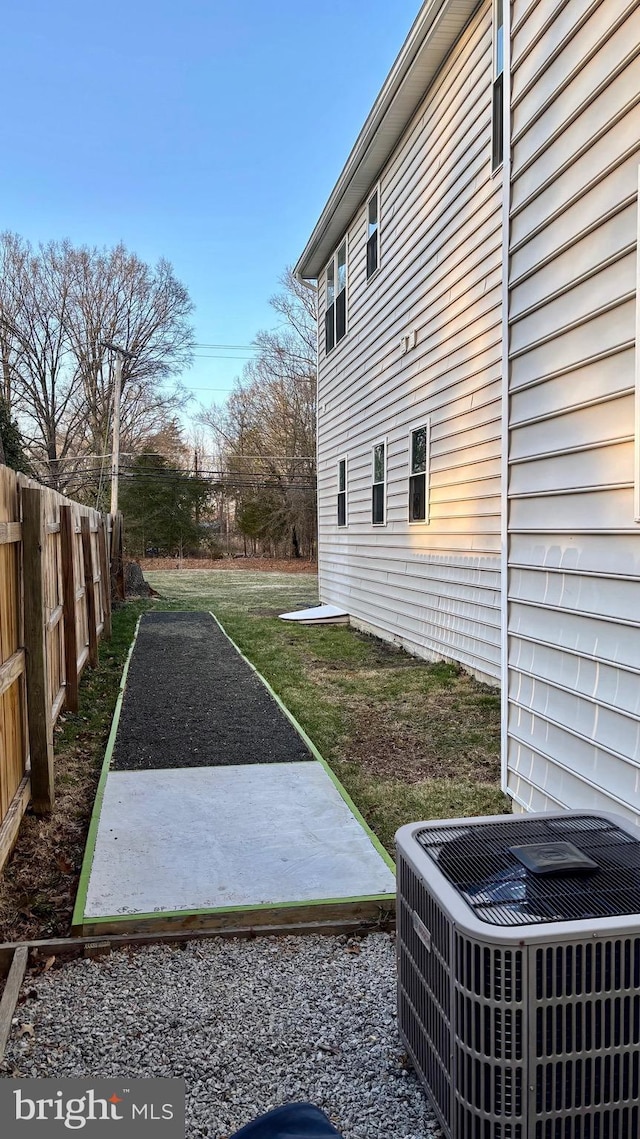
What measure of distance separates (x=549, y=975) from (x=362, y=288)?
32.1 ft

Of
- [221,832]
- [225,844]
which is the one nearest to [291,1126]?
[225,844]

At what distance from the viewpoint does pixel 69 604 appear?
5.44 meters

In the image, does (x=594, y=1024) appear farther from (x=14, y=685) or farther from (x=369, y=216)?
(x=369, y=216)

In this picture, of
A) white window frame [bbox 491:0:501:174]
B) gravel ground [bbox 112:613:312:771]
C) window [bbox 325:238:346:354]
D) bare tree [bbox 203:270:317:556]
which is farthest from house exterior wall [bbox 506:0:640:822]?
bare tree [bbox 203:270:317:556]

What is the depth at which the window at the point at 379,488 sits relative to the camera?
9266 mm

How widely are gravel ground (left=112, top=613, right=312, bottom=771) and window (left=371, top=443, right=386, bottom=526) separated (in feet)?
8.34

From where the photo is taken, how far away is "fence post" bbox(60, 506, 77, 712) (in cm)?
538

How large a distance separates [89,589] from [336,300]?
674 centimetres

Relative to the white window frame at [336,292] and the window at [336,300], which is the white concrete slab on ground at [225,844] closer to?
the white window frame at [336,292]

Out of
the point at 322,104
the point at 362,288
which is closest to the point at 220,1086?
the point at 362,288

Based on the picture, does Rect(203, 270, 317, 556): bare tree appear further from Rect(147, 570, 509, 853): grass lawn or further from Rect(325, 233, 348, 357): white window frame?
Rect(147, 570, 509, 853): grass lawn

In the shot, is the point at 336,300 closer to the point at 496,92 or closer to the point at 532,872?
the point at 496,92

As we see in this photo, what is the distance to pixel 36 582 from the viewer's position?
134 inches
